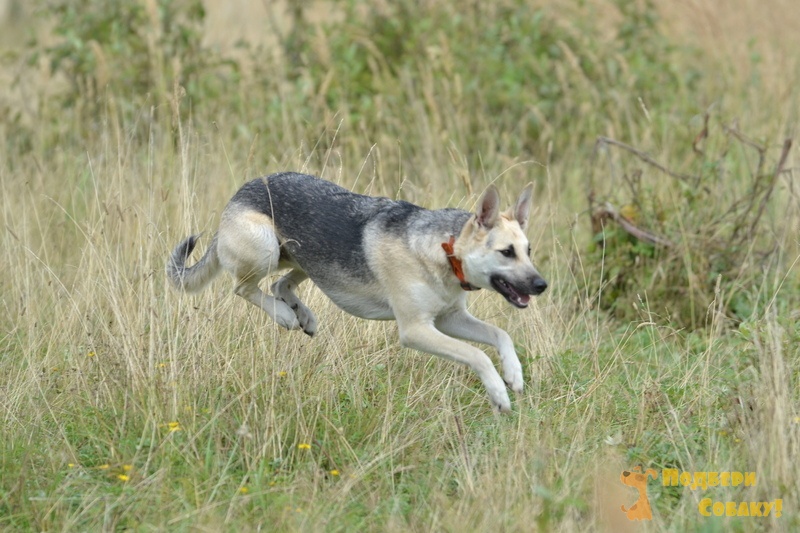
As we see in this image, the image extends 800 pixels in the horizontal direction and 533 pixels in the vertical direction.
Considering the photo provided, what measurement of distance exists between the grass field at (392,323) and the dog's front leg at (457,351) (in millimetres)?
205

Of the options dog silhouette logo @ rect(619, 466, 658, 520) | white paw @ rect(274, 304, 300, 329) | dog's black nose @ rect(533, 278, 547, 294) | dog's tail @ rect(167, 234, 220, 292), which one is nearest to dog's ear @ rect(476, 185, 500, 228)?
dog's black nose @ rect(533, 278, 547, 294)

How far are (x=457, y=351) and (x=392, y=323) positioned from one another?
121 cm

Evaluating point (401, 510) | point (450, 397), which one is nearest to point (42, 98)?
point (450, 397)

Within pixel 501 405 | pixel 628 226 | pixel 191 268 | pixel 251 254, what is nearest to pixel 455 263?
pixel 501 405

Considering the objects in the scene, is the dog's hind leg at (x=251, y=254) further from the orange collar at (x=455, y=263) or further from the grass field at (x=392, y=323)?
the orange collar at (x=455, y=263)

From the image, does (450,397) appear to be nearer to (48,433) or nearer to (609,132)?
(48,433)

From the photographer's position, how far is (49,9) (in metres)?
10.9

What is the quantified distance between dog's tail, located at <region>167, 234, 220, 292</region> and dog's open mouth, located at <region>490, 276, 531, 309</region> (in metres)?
1.95

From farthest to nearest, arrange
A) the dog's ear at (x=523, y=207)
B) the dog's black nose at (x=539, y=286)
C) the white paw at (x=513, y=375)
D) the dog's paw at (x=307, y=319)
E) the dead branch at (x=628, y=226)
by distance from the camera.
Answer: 1. the dead branch at (x=628, y=226)
2. the dog's paw at (x=307, y=319)
3. the dog's ear at (x=523, y=207)
4. the white paw at (x=513, y=375)
5. the dog's black nose at (x=539, y=286)

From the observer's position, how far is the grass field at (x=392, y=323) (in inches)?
194

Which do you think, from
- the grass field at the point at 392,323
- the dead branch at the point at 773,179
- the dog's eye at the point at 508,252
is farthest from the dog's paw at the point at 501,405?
the dead branch at the point at 773,179

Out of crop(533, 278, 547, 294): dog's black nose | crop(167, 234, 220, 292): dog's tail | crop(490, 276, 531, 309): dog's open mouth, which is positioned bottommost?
crop(167, 234, 220, 292): dog's tail

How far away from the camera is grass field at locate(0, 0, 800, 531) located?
4922mm

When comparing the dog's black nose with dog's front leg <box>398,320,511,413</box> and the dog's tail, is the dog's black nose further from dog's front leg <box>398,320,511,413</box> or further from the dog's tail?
the dog's tail
